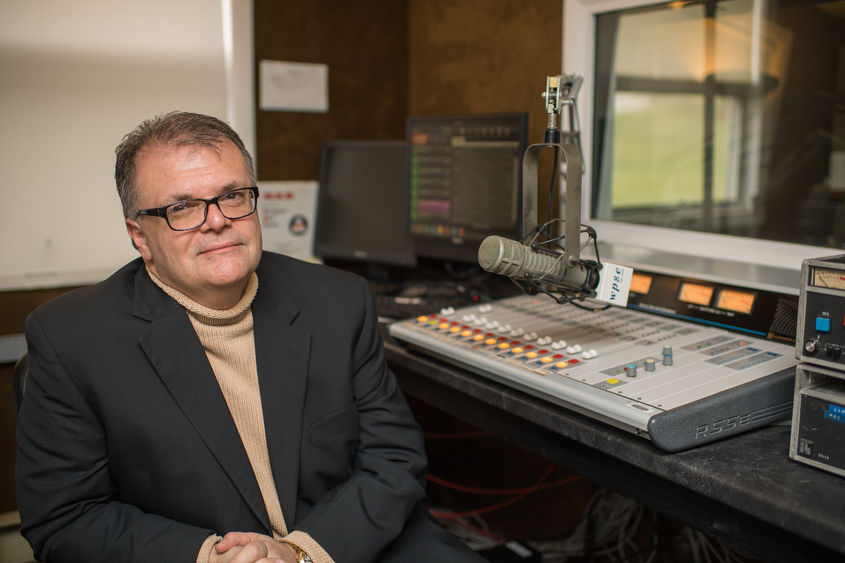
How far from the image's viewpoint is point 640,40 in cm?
217

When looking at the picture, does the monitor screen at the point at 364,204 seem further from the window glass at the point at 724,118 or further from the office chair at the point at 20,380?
the office chair at the point at 20,380

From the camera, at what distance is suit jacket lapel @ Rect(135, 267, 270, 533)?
1.17 m

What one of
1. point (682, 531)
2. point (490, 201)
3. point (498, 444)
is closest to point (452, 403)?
point (490, 201)

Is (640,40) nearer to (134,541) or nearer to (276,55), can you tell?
(276,55)

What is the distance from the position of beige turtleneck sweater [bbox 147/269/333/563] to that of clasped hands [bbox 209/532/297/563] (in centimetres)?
7

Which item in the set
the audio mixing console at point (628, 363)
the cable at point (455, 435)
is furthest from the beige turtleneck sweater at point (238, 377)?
the cable at point (455, 435)

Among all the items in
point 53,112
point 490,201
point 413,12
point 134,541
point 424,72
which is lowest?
point 134,541

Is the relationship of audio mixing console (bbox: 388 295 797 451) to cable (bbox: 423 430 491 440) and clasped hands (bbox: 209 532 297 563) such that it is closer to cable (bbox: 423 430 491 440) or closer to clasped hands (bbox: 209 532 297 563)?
clasped hands (bbox: 209 532 297 563)

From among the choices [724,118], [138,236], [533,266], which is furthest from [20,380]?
[724,118]

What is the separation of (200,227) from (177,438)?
0.34m

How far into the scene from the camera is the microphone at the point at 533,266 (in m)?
1.16

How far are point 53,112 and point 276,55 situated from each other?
72 centimetres

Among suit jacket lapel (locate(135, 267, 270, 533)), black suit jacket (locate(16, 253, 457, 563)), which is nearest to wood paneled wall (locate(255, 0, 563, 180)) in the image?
black suit jacket (locate(16, 253, 457, 563))

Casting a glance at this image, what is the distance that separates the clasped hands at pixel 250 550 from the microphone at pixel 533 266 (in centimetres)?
55
